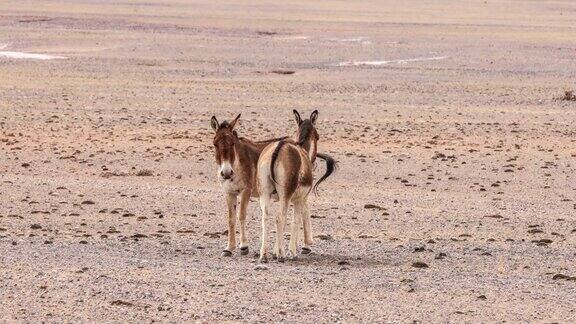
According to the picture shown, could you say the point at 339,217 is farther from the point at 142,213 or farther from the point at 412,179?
the point at 412,179

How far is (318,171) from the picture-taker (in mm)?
18516

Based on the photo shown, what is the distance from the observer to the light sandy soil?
9.74 metres

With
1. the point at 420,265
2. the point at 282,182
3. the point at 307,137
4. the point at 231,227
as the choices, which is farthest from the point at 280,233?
the point at 307,137

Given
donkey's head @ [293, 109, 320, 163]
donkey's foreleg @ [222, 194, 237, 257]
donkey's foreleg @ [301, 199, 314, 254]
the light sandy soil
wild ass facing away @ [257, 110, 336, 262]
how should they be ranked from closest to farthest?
the light sandy soil, wild ass facing away @ [257, 110, 336, 262], donkey's foreleg @ [222, 194, 237, 257], donkey's foreleg @ [301, 199, 314, 254], donkey's head @ [293, 109, 320, 163]

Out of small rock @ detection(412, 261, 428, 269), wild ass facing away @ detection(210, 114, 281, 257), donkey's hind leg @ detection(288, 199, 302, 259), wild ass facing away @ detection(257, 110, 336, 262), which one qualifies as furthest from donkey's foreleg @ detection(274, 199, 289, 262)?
small rock @ detection(412, 261, 428, 269)

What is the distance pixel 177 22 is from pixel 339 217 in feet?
136

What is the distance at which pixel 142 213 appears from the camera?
48.2 feet

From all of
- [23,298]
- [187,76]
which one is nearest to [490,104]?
[187,76]

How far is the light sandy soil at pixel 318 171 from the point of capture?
9.74 meters

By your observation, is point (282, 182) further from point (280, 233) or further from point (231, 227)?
point (231, 227)

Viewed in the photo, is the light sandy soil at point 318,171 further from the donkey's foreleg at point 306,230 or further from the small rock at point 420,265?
the donkey's foreleg at point 306,230

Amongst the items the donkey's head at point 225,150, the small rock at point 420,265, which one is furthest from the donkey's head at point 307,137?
the small rock at point 420,265

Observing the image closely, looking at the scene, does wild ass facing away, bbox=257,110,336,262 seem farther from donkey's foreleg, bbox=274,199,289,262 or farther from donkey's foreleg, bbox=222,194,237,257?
donkey's foreleg, bbox=222,194,237,257

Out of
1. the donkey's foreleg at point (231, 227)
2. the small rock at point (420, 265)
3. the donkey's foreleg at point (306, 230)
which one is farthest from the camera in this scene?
the donkey's foreleg at point (306, 230)
